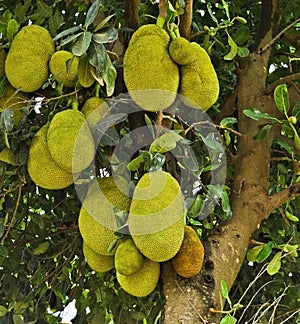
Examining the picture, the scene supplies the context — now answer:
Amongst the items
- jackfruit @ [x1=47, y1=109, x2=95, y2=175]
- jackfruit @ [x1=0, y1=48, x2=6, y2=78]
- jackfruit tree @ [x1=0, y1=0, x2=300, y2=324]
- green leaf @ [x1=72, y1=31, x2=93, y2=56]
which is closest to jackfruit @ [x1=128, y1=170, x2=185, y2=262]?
jackfruit tree @ [x1=0, y1=0, x2=300, y2=324]

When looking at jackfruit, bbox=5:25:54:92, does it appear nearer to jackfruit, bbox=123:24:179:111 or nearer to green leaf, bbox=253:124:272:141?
jackfruit, bbox=123:24:179:111

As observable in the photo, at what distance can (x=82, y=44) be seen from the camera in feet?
3.19

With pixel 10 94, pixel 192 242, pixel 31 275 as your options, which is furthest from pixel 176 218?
pixel 31 275

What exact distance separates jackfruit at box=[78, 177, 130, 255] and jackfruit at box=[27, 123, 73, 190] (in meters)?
0.06

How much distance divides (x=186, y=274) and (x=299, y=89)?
60 centimetres

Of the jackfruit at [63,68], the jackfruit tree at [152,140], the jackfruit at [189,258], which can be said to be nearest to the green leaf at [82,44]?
the jackfruit tree at [152,140]

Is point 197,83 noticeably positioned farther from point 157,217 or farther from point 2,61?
point 2,61

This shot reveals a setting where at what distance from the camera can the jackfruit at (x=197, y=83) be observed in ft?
3.61

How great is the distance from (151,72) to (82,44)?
0.14 m

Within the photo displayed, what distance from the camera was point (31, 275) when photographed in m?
1.64

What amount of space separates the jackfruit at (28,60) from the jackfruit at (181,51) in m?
0.27

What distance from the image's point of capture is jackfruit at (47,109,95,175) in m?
1.06

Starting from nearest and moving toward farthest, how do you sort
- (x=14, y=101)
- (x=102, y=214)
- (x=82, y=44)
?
(x=82, y=44), (x=102, y=214), (x=14, y=101)

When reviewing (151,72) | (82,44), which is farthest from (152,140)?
(82,44)
